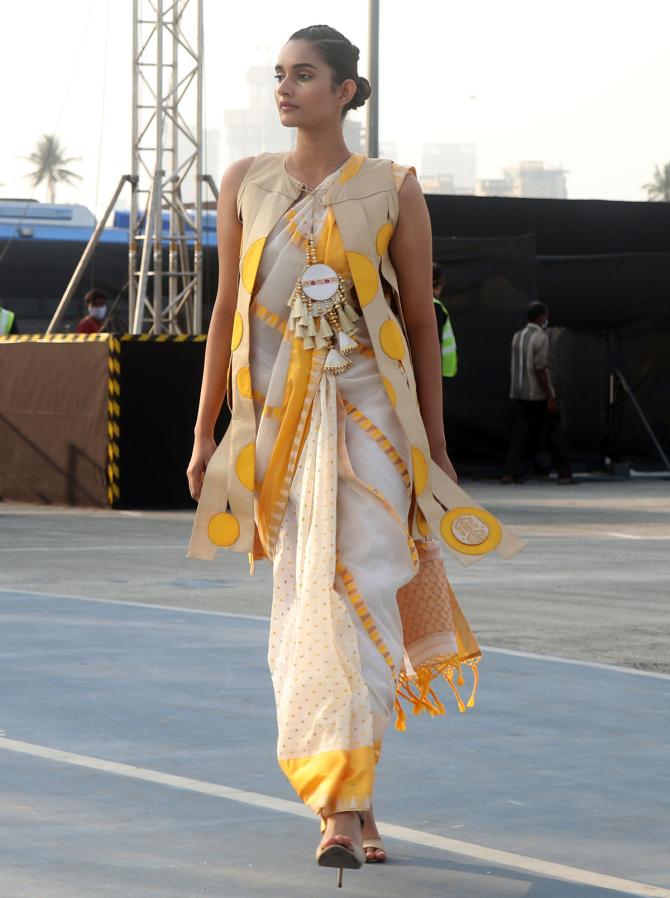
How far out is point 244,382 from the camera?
479cm

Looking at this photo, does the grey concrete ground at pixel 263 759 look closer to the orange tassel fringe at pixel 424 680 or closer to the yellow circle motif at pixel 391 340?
the orange tassel fringe at pixel 424 680

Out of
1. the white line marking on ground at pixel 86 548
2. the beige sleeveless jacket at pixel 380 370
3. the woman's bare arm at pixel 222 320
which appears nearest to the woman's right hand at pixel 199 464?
the woman's bare arm at pixel 222 320

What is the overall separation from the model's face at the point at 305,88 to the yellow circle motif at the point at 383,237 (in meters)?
0.30

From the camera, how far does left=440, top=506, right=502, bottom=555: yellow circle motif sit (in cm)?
474

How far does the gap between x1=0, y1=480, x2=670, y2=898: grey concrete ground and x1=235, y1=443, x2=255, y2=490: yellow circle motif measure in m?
0.88

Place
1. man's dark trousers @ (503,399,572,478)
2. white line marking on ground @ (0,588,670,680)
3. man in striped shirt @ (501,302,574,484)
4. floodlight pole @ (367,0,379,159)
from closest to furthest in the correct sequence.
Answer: white line marking on ground @ (0,588,670,680)
man in striped shirt @ (501,302,574,484)
man's dark trousers @ (503,399,572,478)
floodlight pole @ (367,0,379,159)

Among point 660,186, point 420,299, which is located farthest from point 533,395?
point 660,186

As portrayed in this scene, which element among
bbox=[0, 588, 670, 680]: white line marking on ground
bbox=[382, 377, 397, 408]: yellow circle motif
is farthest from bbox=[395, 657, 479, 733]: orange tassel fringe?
bbox=[0, 588, 670, 680]: white line marking on ground

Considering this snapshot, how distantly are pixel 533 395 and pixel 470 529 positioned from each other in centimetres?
1668

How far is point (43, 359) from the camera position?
18188 mm

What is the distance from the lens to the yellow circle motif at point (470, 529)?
187 inches

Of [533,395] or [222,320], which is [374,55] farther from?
[222,320]

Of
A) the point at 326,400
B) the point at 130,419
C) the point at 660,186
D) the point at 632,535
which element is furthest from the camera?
the point at 660,186

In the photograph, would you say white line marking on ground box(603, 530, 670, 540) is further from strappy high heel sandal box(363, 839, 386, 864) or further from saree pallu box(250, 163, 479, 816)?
strappy high heel sandal box(363, 839, 386, 864)
